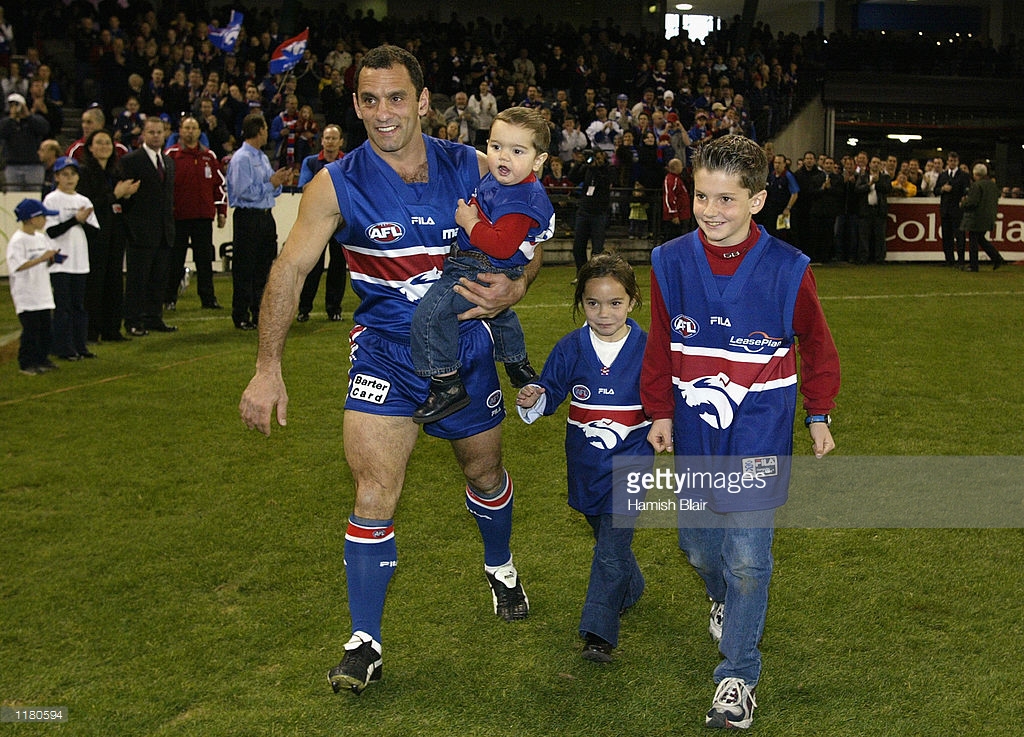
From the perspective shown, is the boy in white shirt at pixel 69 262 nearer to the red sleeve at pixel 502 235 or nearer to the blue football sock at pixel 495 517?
the blue football sock at pixel 495 517

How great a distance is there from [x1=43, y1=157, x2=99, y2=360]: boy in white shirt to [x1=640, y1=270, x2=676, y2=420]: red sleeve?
7.96 metres

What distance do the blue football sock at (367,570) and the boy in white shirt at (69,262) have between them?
732 centimetres

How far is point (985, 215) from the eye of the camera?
20.4m

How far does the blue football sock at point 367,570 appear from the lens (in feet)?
13.4

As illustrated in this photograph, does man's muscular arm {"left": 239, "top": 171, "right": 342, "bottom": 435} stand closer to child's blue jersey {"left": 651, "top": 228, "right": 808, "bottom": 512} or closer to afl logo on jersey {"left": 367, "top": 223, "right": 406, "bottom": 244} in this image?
afl logo on jersey {"left": 367, "top": 223, "right": 406, "bottom": 244}

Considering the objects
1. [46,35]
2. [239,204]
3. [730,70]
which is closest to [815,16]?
[730,70]

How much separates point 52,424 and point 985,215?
18109 mm

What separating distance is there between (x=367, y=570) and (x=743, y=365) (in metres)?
1.66

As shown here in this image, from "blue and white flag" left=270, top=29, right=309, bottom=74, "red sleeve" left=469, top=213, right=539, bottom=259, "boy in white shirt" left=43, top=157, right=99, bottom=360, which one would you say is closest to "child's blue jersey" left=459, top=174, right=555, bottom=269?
"red sleeve" left=469, top=213, right=539, bottom=259

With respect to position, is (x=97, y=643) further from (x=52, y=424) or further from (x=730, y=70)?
(x=730, y=70)

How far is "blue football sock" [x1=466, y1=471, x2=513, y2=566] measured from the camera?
4.68 meters

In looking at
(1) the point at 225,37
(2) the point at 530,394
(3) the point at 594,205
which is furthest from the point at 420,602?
(1) the point at 225,37

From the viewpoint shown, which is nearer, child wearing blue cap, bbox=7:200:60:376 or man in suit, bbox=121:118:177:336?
child wearing blue cap, bbox=7:200:60:376

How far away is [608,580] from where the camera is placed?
4.31 meters
